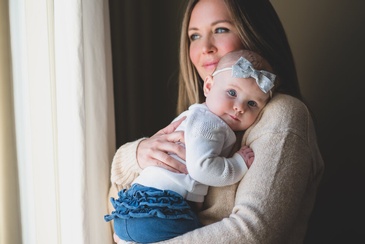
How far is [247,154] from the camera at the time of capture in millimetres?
1199

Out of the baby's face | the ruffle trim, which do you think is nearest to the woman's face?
the baby's face

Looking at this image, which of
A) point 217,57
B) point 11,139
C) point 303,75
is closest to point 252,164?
point 217,57

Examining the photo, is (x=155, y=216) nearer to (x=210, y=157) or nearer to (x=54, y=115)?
(x=210, y=157)

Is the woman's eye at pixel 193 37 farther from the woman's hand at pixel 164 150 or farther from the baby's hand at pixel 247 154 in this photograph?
the baby's hand at pixel 247 154

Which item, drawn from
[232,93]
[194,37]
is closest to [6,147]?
[232,93]

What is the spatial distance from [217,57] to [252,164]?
1.80 ft

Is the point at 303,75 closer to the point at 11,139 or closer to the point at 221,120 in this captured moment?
the point at 221,120

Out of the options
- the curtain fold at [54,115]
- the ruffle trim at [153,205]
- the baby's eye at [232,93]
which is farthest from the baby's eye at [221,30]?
the ruffle trim at [153,205]

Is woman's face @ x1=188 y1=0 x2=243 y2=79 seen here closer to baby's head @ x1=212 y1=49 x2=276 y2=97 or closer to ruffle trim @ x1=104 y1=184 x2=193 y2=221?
baby's head @ x1=212 y1=49 x2=276 y2=97

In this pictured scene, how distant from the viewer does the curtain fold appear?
131cm

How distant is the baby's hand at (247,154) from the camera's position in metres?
1.18

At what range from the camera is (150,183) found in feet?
4.19

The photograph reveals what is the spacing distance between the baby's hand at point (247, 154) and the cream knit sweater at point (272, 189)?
2cm

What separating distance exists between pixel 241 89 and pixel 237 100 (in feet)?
0.12
